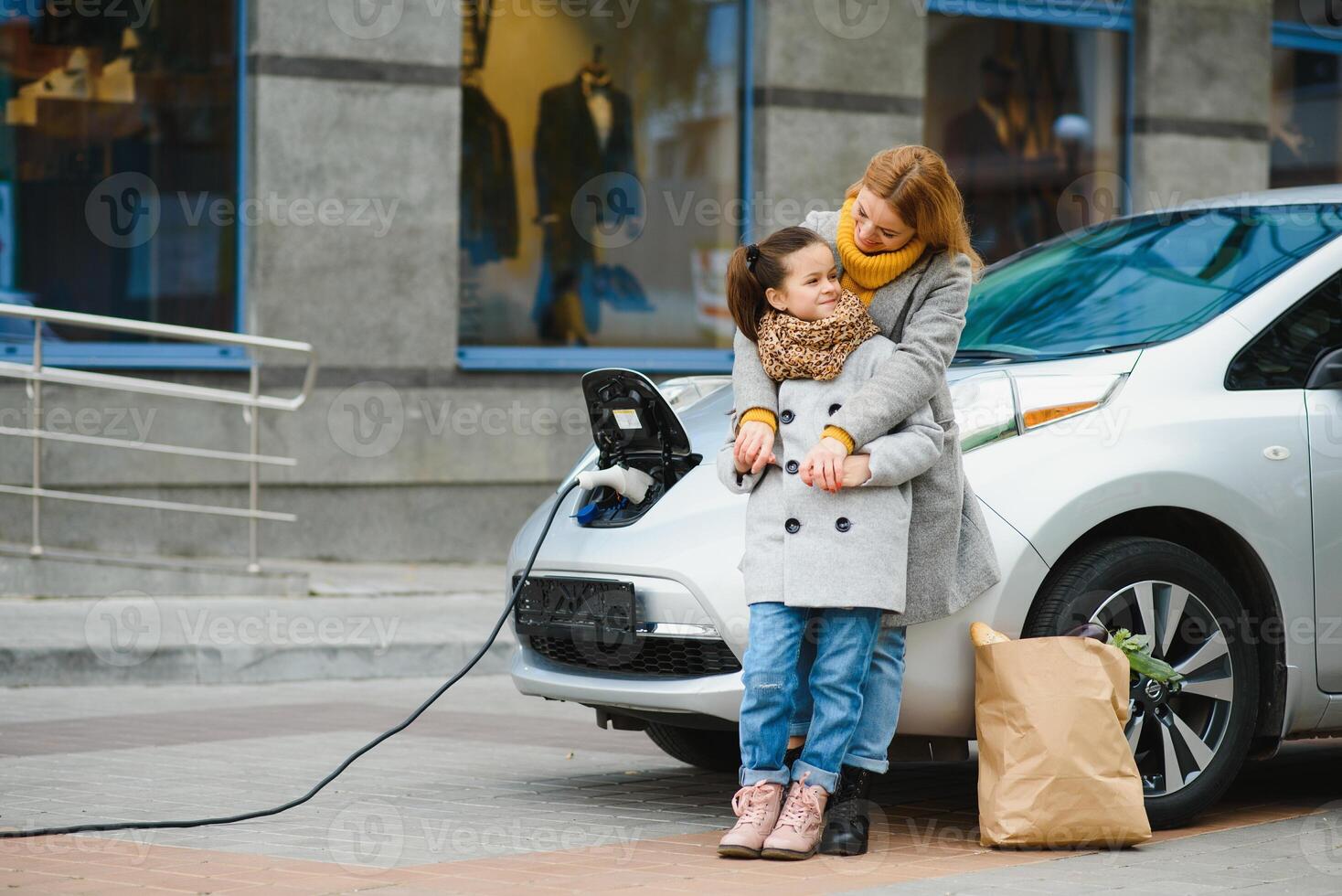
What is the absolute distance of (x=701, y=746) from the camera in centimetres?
585

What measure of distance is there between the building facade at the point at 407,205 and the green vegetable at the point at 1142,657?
6.89 m

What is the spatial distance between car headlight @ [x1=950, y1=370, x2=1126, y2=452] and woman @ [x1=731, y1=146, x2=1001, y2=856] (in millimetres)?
221

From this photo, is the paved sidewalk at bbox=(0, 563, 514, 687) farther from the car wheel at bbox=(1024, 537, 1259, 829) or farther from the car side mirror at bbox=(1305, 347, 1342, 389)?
the car side mirror at bbox=(1305, 347, 1342, 389)

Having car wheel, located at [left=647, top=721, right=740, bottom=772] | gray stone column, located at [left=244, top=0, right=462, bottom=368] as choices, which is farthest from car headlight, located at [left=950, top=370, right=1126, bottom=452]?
gray stone column, located at [left=244, top=0, right=462, bottom=368]

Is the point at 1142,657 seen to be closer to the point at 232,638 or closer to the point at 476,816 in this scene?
the point at 476,816

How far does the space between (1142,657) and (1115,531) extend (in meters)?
0.35

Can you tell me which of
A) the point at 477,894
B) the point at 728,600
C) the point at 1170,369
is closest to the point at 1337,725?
the point at 1170,369

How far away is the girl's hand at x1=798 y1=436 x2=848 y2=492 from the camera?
4367 millimetres

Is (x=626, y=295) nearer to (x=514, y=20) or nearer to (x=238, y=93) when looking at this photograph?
(x=514, y=20)

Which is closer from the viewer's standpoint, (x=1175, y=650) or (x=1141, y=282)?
(x=1175, y=650)

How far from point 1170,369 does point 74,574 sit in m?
6.09

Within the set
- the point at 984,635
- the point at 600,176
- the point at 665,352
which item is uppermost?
the point at 600,176

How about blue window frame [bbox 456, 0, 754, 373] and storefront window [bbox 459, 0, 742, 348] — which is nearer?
blue window frame [bbox 456, 0, 754, 373]

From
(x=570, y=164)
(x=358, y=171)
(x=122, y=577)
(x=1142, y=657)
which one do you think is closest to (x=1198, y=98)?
(x=570, y=164)
